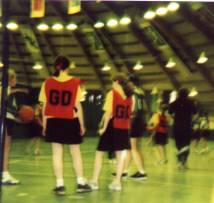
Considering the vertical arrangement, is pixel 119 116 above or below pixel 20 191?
above

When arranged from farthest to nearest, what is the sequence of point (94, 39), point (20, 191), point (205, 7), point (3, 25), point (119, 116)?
point (94, 39) → point (205, 7) → point (119, 116) → point (20, 191) → point (3, 25)

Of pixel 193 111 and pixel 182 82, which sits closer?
pixel 193 111

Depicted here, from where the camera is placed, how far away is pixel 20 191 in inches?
268

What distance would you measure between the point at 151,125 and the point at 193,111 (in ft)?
6.78

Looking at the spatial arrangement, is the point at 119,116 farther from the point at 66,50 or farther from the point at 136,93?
the point at 66,50

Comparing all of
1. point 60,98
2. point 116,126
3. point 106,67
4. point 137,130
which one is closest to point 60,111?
point 60,98

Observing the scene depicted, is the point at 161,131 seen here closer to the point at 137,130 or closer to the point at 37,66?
the point at 137,130

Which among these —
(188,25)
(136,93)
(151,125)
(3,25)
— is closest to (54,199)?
(3,25)

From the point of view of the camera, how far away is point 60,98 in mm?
6777

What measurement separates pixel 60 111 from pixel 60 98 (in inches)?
6.5

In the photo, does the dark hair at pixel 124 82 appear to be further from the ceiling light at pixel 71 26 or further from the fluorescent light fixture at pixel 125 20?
the ceiling light at pixel 71 26

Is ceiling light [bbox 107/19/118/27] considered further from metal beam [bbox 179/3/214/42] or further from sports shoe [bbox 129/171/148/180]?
sports shoe [bbox 129/171/148/180]

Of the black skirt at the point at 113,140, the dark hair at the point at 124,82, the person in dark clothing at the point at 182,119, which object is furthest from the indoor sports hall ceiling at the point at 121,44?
the black skirt at the point at 113,140

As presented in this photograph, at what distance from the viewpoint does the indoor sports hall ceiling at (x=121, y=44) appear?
22672mm
